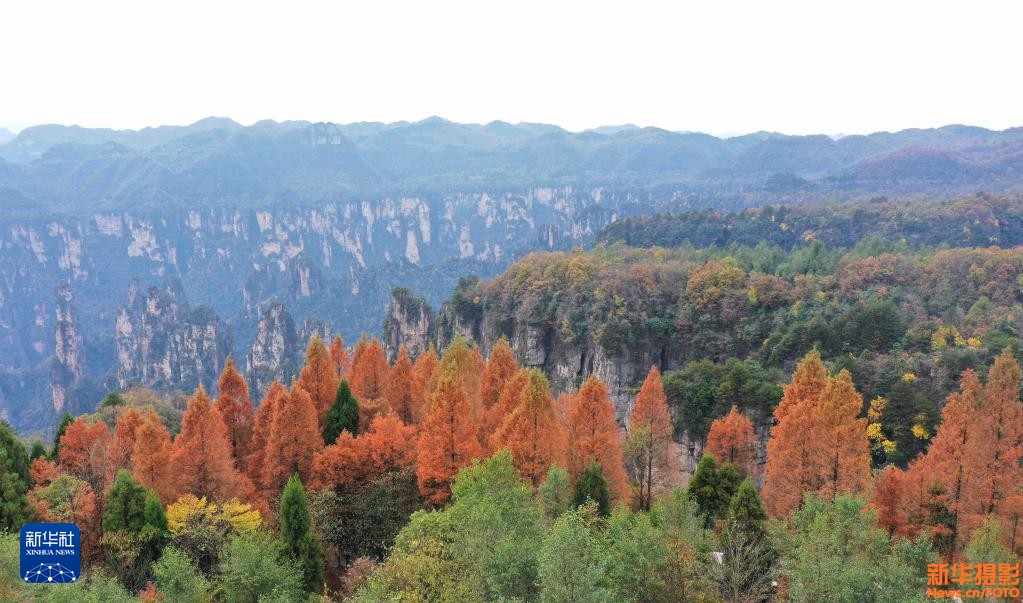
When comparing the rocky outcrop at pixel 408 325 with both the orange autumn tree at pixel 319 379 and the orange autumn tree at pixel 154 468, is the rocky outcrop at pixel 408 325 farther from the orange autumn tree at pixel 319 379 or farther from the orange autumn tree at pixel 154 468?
the orange autumn tree at pixel 154 468

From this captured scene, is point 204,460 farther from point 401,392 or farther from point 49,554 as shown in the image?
point 401,392

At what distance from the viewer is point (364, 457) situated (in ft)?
109

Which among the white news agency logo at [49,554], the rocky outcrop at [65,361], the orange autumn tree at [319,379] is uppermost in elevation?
the orange autumn tree at [319,379]

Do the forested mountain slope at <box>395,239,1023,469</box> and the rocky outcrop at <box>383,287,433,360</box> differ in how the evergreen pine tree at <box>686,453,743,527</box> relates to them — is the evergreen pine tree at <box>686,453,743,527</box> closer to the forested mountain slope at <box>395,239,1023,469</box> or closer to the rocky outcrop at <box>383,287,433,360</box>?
the forested mountain slope at <box>395,239,1023,469</box>

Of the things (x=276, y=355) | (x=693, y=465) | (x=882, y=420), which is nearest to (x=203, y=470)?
(x=693, y=465)

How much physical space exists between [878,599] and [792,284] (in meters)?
64.1

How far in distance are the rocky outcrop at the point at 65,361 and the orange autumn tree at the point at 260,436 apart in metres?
118

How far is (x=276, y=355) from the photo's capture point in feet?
456

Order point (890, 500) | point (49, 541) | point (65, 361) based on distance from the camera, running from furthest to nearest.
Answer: point (65, 361)
point (890, 500)
point (49, 541)

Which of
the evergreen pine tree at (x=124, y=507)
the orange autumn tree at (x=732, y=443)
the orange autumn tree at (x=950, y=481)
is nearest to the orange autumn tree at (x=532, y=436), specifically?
the orange autumn tree at (x=732, y=443)

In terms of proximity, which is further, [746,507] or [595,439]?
[595,439]

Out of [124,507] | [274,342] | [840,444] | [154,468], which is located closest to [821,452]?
[840,444]

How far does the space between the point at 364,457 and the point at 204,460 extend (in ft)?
24.2

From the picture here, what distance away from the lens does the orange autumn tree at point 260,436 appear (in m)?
35.4
